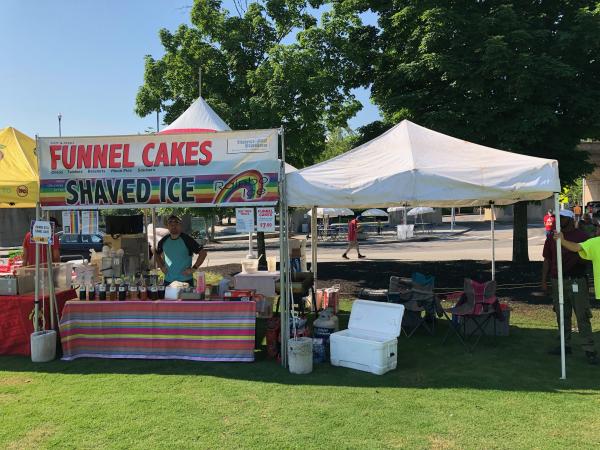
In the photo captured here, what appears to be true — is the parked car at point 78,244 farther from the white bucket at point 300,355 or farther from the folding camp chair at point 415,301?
the white bucket at point 300,355

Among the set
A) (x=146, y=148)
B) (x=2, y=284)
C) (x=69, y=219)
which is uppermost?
(x=146, y=148)

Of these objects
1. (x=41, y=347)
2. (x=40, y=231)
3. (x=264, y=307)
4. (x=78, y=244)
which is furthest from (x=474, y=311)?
(x=78, y=244)

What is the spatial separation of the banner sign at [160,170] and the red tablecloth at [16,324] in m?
1.30

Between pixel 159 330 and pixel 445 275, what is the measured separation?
868 centimetres

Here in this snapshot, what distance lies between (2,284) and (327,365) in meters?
4.36

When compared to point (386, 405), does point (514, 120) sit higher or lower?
higher

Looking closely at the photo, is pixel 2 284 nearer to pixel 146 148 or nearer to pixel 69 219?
pixel 69 219

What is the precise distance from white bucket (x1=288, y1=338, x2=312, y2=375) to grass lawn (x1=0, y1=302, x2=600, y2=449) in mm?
150

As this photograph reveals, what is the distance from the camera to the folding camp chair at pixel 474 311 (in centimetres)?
649

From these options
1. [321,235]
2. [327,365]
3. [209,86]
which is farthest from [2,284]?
[321,235]

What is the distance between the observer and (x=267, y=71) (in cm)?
1287

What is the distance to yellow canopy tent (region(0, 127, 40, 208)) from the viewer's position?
20.0 ft

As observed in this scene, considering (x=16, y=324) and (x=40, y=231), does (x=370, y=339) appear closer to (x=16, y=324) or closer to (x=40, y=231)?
(x=40, y=231)

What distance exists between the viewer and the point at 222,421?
4.36 meters
